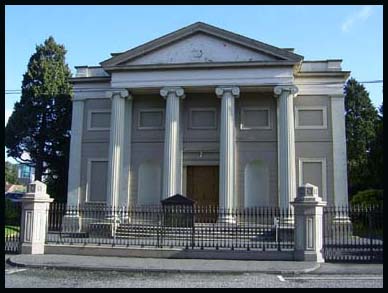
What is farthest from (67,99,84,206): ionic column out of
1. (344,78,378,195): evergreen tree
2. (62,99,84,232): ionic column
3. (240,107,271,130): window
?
(344,78,378,195): evergreen tree

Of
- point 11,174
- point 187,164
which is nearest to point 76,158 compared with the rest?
point 187,164

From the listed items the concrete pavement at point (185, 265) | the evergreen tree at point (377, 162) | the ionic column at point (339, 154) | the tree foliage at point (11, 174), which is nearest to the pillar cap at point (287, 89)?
the ionic column at point (339, 154)

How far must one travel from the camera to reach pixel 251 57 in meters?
26.4

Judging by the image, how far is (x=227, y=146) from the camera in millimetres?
25766

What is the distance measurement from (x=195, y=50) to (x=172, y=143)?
5.23 metres

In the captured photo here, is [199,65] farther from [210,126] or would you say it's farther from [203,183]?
[203,183]

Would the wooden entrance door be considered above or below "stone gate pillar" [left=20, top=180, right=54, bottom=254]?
above

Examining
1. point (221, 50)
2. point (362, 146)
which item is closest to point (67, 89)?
point (221, 50)

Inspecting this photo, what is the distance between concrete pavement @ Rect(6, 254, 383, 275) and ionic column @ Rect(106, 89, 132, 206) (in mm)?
10474

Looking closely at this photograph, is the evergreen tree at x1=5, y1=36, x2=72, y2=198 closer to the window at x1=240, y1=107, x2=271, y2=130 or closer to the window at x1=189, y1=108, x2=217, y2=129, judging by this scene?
the window at x1=189, y1=108, x2=217, y2=129

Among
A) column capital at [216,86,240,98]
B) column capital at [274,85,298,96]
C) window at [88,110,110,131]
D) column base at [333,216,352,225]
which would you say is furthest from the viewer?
window at [88,110,110,131]

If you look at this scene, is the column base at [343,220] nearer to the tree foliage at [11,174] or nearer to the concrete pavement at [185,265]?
the concrete pavement at [185,265]

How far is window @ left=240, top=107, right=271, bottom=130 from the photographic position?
27.5 m
